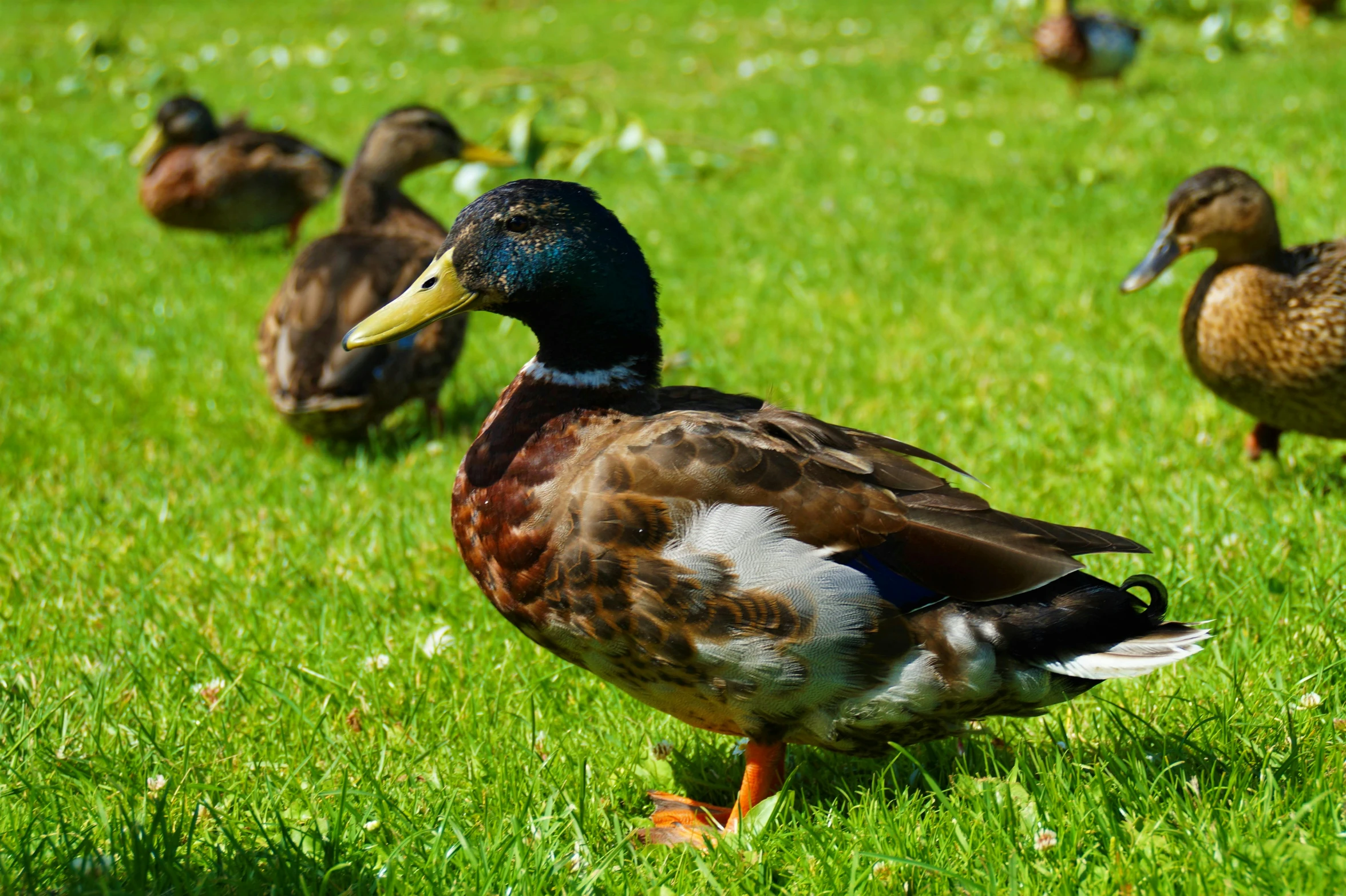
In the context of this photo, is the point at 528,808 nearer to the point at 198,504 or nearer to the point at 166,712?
the point at 166,712

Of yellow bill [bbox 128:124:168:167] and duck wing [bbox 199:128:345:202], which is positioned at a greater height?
duck wing [bbox 199:128:345:202]

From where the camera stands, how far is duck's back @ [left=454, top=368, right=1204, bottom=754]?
228cm

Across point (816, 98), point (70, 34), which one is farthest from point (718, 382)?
point (70, 34)

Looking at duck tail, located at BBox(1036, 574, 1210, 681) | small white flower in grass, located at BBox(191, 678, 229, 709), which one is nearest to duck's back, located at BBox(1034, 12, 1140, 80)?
duck tail, located at BBox(1036, 574, 1210, 681)

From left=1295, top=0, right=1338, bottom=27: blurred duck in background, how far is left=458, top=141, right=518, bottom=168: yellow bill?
11.8 m

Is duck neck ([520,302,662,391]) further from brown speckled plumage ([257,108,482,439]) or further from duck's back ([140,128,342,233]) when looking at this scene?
duck's back ([140,128,342,233])

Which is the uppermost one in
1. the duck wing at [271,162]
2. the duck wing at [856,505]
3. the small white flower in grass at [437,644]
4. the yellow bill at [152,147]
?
the duck wing at [856,505]

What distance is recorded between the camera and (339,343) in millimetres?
4727

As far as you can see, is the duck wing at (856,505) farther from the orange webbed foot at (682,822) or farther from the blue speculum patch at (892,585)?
the orange webbed foot at (682,822)

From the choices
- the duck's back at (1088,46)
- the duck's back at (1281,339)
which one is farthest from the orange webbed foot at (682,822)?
the duck's back at (1088,46)

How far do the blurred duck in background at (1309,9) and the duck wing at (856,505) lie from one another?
Answer: 14.6 metres

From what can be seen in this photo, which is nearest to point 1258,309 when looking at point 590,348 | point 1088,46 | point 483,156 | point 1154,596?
point 1154,596

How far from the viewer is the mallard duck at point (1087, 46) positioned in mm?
10391

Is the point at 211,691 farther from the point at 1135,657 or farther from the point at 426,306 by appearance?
the point at 1135,657
